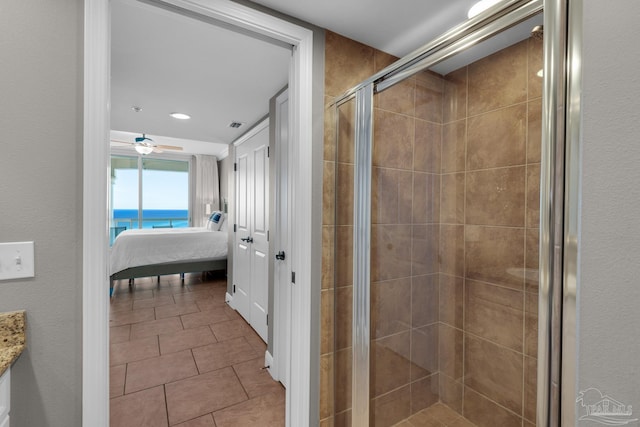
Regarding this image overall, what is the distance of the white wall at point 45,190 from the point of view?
947mm

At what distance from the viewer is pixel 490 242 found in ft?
5.36

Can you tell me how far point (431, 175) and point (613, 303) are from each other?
119 cm

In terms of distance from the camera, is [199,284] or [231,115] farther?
[199,284]

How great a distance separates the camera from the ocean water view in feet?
20.6

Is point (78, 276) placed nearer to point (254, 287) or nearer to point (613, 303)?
point (613, 303)

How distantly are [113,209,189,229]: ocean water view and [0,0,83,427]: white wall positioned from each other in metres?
6.23

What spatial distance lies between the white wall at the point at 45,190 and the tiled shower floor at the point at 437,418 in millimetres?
1647

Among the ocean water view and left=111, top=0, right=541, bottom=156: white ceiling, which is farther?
the ocean water view

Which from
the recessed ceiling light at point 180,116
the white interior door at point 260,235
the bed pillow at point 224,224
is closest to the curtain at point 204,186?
the bed pillow at point 224,224

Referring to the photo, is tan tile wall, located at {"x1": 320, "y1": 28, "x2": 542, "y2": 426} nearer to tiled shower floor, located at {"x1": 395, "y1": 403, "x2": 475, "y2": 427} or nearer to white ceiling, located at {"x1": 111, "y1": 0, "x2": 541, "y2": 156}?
tiled shower floor, located at {"x1": 395, "y1": 403, "x2": 475, "y2": 427}

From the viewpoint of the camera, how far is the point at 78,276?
1.04m

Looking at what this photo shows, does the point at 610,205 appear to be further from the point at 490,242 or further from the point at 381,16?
the point at 381,16

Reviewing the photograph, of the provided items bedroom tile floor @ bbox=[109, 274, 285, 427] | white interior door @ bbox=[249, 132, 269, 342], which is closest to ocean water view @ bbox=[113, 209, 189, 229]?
bedroom tile floor @ bbox=[109, 274, 285, 427]

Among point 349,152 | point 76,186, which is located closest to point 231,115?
point 349,152
